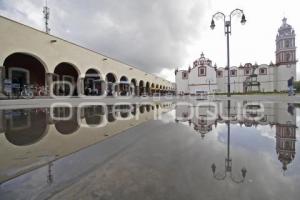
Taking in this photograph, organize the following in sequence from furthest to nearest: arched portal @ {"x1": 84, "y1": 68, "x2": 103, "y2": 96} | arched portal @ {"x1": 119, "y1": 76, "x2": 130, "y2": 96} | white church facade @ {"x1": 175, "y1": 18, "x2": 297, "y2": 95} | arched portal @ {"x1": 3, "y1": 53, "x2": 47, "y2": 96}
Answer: white church facade @ {"x1": 175, "y1": 18, "x2": 297, "y2": 95} → arched portal @ {"x1": 119, "y1": 76, "x2": 130, "y2": 96} → arched portal @ {"x1": 84, "y1": 68, "x2": 103, "y2": 96} → arched portal @ {"x1": 3, "y1": 53, "x2": 47, "y2": 96}

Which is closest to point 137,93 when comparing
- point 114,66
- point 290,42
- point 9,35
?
point 114,66

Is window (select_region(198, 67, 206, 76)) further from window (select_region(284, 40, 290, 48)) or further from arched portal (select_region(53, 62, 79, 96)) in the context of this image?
arched portal (select_region(53, 62, 79, 96))

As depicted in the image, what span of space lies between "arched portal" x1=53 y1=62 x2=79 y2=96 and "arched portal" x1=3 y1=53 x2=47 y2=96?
8.83 ft

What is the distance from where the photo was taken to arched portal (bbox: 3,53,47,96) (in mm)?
20234

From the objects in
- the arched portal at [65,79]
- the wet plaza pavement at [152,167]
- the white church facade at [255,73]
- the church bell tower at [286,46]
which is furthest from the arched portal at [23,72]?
the church bell tower at [286,46]

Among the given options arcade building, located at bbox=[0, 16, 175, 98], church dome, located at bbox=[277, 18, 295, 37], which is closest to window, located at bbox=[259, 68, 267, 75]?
church dome, located at bbox=[277, 18, 295, 37]

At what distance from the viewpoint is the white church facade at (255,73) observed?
1946 inches

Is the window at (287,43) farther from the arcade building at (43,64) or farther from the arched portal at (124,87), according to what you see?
the arcade building at (43,64)

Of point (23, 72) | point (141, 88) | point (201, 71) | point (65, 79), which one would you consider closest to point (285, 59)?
point (201, 71)

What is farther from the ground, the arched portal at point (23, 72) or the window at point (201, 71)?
the window at point (201, 71)

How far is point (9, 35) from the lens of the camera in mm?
17156

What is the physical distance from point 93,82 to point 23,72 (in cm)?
1173

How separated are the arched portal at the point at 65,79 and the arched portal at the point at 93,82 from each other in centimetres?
233

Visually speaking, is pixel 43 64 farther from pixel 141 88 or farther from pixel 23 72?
pixel 141 88
